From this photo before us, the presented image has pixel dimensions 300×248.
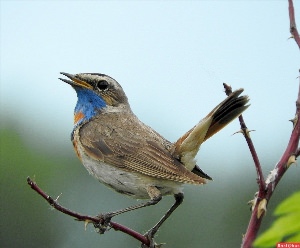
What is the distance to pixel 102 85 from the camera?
8.23 meters

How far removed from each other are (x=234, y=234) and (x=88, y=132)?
32.1m

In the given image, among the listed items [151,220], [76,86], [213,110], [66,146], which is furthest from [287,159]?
[66,146]

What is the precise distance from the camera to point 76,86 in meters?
7.77

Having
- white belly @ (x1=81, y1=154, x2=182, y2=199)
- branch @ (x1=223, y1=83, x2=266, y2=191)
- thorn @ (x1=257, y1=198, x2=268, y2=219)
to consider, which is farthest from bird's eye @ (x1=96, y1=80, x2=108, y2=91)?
thorn @ (x1=257, y1=198, x2=268, y2=219)

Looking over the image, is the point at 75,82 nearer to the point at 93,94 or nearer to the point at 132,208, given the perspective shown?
the point at 93,94

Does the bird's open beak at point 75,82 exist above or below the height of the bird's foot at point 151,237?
above

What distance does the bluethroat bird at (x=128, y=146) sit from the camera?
742 cm

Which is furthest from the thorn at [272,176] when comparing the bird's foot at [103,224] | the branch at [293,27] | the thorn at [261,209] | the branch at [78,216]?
the bird's foot at [103,224]

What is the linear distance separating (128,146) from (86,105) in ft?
1.49

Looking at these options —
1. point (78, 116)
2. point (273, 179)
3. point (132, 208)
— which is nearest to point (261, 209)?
point (273, 179)

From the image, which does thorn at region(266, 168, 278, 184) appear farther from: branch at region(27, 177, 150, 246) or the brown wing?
the brown wing

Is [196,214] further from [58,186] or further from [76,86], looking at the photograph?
[76,86]

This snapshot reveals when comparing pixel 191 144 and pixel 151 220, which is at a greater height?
pixel 191 144

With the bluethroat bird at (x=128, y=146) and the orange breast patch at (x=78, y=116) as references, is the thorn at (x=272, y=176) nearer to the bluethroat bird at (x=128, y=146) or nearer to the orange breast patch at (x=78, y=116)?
the bluethroat bird at (x=128, y=146)
